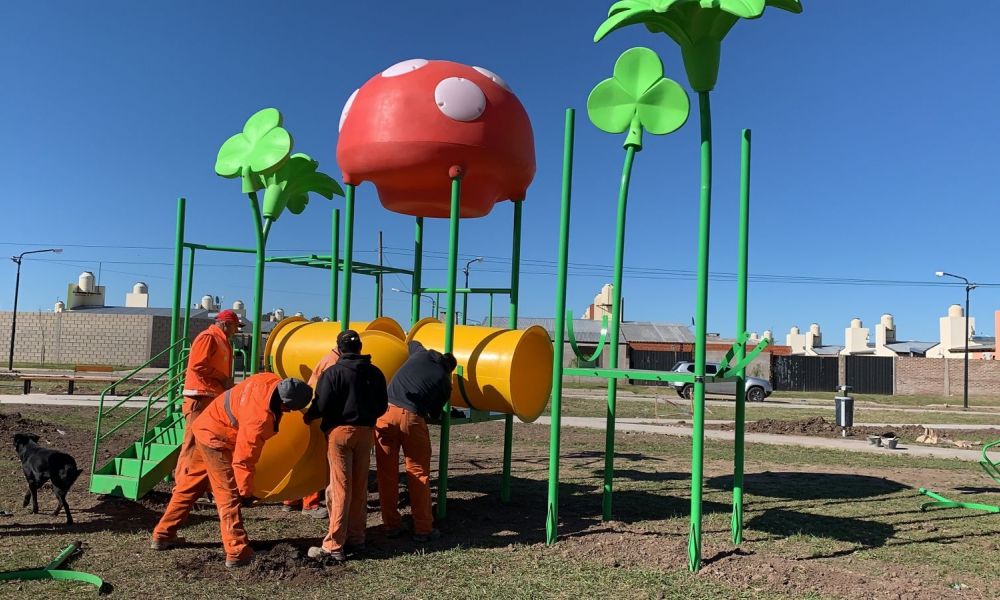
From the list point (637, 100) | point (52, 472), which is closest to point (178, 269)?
point (52, 472)

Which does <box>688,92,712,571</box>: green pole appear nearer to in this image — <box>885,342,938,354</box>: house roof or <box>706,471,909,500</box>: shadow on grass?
<box>706,471,909,500</box>: shadow on grass

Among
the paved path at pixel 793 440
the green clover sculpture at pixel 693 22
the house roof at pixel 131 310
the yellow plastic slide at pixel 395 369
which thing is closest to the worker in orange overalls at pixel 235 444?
the yellow plastic slide at pixel 395 369

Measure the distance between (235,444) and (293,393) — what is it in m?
0.71

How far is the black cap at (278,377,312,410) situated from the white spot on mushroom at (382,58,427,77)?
13.5 ft

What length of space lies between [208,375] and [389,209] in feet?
10.7

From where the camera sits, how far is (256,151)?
9.24 m

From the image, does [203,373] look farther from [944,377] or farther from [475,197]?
[944,377]

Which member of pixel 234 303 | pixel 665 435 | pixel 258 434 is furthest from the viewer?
pixel 234 303

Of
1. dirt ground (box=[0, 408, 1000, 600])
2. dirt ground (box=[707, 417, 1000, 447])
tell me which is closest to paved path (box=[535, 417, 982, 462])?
dirt ground (box=[707, 417, 1000, 447])

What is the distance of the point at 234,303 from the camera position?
57.5 m

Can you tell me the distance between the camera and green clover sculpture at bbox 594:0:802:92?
5.74 meters

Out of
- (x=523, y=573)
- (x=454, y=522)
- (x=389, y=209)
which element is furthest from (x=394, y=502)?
(x=389, y=209)

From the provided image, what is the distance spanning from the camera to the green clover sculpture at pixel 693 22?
18.8 ft

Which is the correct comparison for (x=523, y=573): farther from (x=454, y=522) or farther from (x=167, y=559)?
(x=167, y=559)
